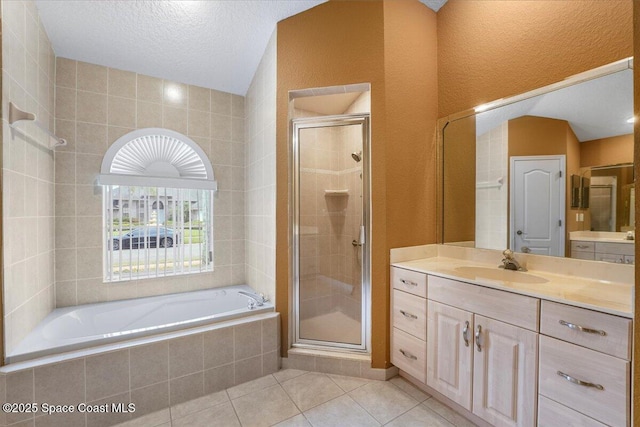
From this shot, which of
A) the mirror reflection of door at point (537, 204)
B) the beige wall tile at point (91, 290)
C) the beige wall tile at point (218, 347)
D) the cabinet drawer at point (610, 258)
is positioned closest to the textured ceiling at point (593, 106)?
the mirror reflection of door at point (537, 204)

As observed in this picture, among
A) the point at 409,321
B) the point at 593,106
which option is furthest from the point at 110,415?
the point at 593,106

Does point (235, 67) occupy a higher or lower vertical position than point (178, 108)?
higher

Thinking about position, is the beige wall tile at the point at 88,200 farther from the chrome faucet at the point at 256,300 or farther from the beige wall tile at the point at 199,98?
the chrome faucet at the point at 256,300

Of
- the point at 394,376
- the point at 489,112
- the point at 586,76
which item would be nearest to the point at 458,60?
the point at 489,112

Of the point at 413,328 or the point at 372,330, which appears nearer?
the point at 413,328

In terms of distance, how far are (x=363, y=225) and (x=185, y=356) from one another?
→ 1558 millimetres

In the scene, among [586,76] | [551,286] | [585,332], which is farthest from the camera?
[586,76]

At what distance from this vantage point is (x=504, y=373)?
4.21 feet

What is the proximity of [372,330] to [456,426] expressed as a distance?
0.69 meters

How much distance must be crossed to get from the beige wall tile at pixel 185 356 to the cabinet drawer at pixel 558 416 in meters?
1.93

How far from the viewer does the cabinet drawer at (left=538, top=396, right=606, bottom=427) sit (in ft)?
3.38

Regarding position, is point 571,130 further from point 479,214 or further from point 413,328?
point 413,328

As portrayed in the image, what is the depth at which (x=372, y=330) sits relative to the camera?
1.92 m

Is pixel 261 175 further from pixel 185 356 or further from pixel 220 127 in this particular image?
pixel 185 356
